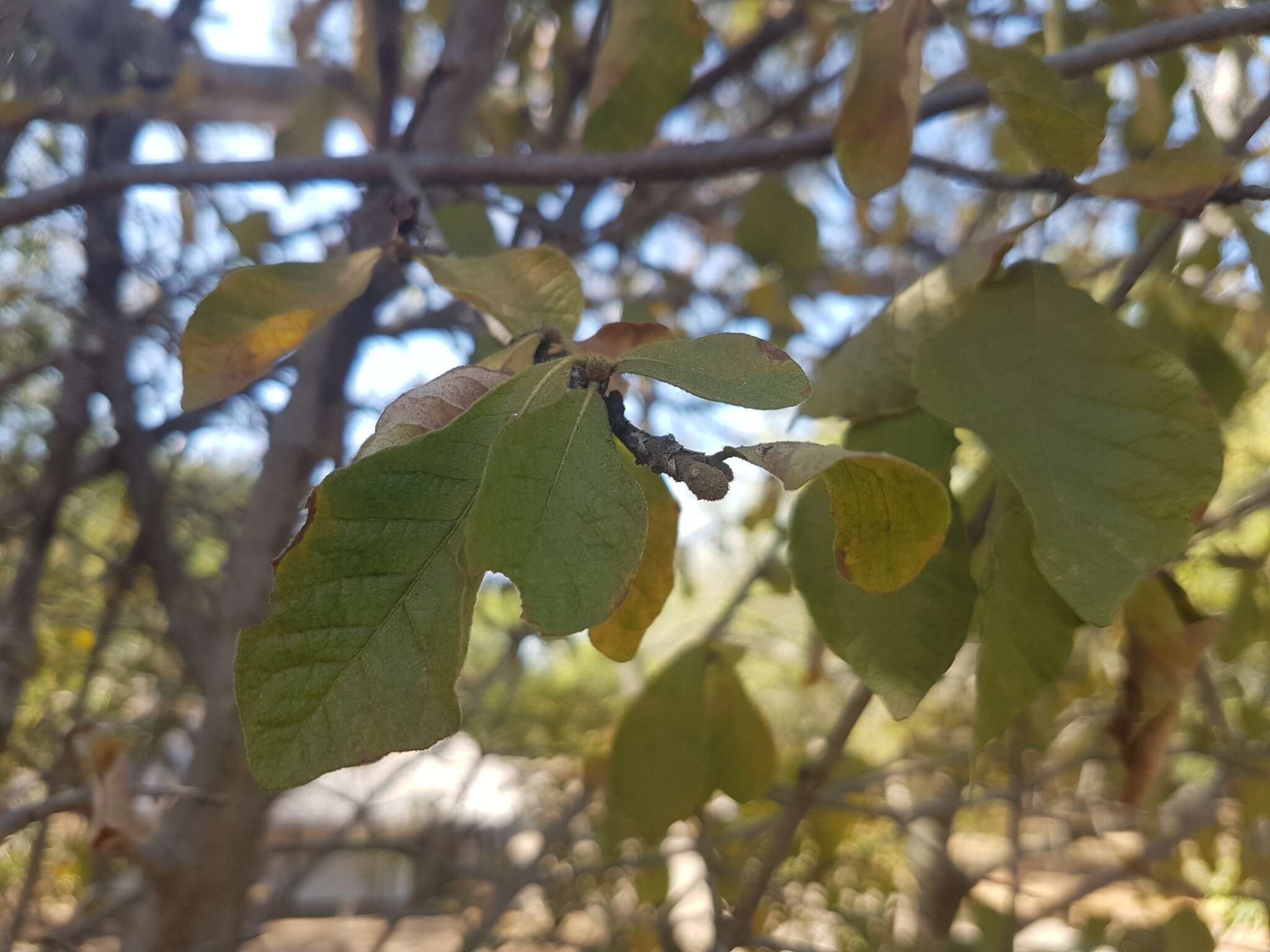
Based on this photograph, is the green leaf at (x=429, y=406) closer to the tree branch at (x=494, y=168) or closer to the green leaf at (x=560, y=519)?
the green leaf at (x=560, y=519)

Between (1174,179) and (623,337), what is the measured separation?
25 centimetres

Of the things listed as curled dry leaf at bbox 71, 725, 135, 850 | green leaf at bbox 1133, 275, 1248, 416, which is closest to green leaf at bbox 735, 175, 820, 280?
green leaf at bbox 1133, 275, 1248, 416

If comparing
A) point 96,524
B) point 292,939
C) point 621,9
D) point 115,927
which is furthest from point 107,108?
point 292,939

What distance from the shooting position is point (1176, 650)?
426 mm

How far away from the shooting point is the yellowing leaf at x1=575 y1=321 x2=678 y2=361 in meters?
0.36

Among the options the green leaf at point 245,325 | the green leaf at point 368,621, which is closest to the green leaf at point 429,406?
the green leaf at point 368,621

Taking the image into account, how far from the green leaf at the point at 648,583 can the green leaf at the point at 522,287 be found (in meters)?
0.08

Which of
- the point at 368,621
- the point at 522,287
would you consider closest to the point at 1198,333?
the point at 522,287

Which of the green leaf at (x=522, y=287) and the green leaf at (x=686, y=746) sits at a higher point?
the green leaf at (x=522, y=287)

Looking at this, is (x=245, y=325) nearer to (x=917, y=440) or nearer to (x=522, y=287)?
(x=522, y=287)

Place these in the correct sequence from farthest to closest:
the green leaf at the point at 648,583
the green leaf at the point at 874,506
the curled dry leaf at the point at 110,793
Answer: the curled dry leaf at the point at 110,793 → the green leaf at the point at 648,583 → the green leaf at the point at 874,506

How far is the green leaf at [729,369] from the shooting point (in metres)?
0.25

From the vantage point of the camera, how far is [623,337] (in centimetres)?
37

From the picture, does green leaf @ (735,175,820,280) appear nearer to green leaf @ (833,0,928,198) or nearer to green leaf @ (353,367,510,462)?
green leaf @ (833,0,928,198)
